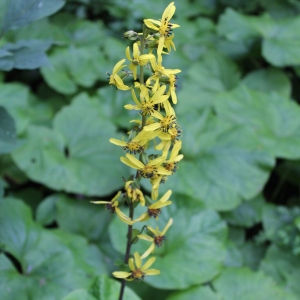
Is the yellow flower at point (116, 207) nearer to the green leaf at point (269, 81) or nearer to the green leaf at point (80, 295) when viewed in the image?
the green leaf at point (80, 295)

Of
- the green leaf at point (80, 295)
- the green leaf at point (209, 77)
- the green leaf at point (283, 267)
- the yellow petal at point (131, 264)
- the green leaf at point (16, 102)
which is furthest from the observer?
the green leaf at point (209, 77)

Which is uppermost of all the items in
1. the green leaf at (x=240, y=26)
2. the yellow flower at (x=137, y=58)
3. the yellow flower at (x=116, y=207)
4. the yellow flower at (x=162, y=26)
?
the yellow flower at (x=162, y=26)

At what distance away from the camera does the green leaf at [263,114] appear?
11.4 feet

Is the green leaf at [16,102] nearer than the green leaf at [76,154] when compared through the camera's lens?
No

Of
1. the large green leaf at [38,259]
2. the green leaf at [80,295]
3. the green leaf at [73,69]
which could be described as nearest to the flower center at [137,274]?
the green leaf at [80,295]

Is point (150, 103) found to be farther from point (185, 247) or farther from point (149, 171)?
point (185, 247)

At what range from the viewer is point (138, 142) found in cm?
152

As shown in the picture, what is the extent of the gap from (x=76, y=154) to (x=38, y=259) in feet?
3.06

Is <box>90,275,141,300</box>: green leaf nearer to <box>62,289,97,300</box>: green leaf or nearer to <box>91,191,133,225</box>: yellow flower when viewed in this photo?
<box>62,289,97,300</box>: green leaf

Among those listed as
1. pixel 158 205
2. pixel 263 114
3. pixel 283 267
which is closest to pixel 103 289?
pixel 158 205

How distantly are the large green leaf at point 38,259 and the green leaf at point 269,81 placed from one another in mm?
2215

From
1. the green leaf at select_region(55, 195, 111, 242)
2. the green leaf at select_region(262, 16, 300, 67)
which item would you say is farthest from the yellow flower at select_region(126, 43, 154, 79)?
the green leaf at select_region(262, 16, 300, 67)

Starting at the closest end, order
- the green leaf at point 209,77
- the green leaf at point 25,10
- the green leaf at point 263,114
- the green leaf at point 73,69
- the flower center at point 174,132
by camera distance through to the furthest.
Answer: the flower center at point 174,132, the green leaf at point 25,10, the green leaf at point 263,114, the green leaf at point 73,69, the green leaf at point 209,77

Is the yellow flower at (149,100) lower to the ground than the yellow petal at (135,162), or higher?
higher
